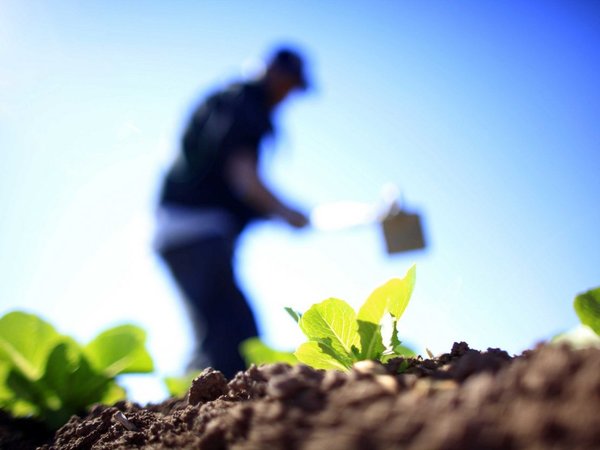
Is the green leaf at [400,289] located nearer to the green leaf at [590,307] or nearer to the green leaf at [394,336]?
the green leaf at [394,336]

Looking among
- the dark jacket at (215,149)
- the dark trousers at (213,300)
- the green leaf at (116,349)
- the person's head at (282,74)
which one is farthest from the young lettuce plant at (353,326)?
the person's head at (282,74)

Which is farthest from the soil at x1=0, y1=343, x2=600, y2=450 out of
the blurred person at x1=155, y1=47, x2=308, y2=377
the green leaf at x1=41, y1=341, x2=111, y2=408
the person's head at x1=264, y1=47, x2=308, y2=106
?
the person's head at x1=264, y1=47, x2=308, y2=106

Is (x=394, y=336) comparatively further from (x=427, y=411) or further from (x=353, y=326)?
Result: (x=427, y=411)

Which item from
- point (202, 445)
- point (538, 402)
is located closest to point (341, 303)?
point (202, 445)

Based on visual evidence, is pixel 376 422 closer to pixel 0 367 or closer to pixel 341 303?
pixel 341 303

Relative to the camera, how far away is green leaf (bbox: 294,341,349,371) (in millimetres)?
745

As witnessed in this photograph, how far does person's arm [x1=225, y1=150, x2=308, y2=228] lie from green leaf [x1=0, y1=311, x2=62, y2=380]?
216 centimetres

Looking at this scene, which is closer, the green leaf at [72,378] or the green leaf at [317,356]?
the green leaf at [317,356]

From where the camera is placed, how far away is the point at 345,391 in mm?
413

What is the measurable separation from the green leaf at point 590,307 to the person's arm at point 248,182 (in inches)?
102

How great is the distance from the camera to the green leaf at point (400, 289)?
71 cm

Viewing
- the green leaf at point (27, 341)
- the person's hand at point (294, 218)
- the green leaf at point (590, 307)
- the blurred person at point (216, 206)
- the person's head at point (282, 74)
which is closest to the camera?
the green leaf at point (590, 307)

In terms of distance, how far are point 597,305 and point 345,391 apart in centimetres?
41

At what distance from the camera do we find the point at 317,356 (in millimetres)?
757
